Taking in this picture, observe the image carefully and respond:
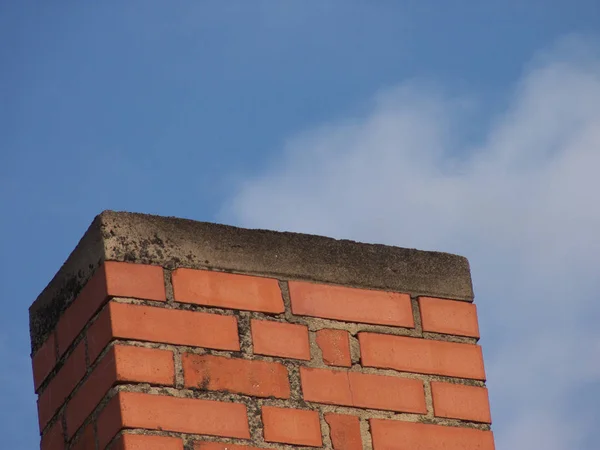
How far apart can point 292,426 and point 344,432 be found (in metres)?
0.13

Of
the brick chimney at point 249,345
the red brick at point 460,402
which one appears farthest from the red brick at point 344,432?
the red brick at point 460,402

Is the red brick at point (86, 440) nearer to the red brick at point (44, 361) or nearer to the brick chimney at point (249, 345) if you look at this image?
the brick chimney at point (249, 345)

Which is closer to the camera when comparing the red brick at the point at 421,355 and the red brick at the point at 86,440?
the red brick at the point at 86,440

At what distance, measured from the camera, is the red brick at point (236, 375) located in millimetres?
2953

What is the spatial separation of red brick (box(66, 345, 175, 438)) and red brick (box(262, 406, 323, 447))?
0.77 ft

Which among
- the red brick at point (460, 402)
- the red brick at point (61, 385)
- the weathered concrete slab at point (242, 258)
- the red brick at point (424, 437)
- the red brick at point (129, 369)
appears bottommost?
the red brick at point (424, 437)

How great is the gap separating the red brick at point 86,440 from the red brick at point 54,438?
0.27 ft

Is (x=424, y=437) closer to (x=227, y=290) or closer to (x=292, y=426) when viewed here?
(x=292, y=426)

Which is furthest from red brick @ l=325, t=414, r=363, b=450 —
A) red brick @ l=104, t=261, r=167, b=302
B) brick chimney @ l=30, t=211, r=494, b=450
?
red brick @ l=104, t=261, r=167, b=302

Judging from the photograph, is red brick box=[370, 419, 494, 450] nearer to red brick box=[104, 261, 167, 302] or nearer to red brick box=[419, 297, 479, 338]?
red brick box=[419, 297, 479, 338]

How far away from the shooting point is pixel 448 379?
10.6 ft

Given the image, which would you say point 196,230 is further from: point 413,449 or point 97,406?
point 413,449

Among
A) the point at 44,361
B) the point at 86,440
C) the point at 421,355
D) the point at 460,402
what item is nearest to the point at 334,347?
the point at 421,355

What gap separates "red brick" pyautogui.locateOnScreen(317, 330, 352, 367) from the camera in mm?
3121
